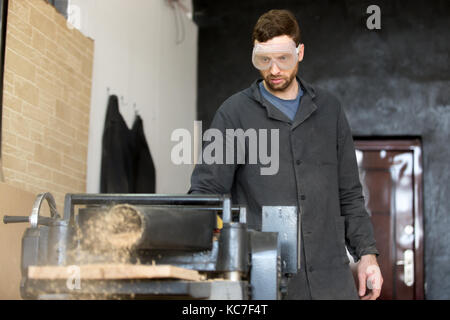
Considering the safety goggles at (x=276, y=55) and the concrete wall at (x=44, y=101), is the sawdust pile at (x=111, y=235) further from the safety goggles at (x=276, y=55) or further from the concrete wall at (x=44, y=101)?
the concrete wall at (x=44, y=101)

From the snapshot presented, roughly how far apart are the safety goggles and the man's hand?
656 millimetres

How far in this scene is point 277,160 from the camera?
2.23 metres

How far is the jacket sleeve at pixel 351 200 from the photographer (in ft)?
7.34

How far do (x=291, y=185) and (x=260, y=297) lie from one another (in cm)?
75

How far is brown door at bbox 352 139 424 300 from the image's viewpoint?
5809 millimetres

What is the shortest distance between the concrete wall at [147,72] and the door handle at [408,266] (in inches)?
76.4

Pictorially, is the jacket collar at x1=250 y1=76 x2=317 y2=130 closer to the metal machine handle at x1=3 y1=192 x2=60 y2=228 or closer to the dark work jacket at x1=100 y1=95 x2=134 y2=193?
the metal machine handle at x1=3 y1=192 x2=60 y2=228

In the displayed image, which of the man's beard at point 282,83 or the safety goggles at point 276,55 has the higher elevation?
the safety goggles at point 276,55

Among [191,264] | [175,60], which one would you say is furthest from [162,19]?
[191,264]

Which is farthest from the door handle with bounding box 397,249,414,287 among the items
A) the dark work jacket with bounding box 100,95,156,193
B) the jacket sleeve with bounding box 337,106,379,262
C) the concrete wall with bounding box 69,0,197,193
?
the jacket sleeve with bounding box 337,106,379,262

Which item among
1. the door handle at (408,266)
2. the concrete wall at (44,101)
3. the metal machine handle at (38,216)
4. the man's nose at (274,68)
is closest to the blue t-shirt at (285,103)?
the man's nose at (274,68)

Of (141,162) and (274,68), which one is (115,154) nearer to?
(141,162)
